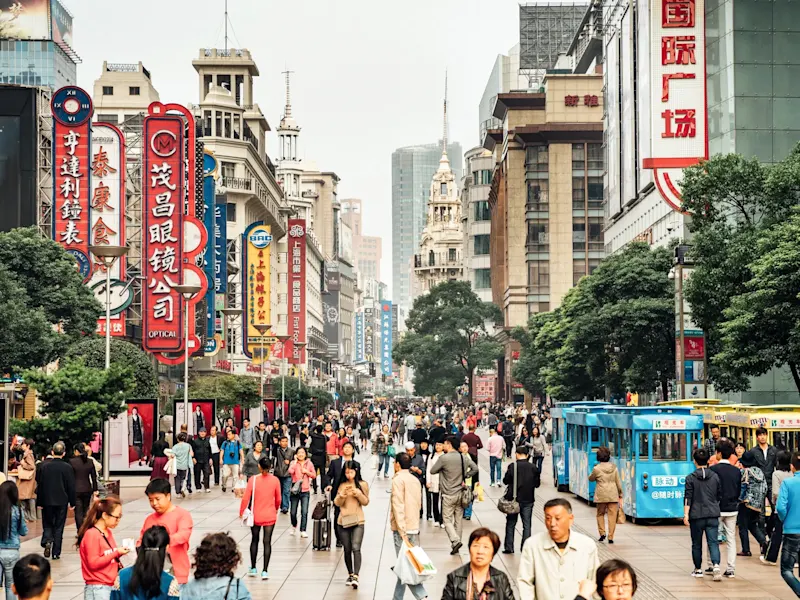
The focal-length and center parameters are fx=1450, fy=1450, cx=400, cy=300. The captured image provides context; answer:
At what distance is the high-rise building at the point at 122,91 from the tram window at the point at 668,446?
88.9 metres

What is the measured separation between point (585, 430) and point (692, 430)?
5.19 m

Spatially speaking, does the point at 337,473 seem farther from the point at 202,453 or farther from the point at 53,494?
the point at 202,453

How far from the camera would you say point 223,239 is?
78.5 meters

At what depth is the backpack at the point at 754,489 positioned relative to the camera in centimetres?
1942

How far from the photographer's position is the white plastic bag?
11.3m

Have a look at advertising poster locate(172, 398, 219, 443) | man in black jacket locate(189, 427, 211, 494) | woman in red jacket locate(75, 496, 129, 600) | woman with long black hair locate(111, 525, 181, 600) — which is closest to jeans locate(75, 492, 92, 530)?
man in black jacket locate(189, 427, 211, 494)

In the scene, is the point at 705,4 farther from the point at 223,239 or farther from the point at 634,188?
the point at 223,239

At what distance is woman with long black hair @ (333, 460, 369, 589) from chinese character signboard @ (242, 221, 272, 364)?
7248 centimetres

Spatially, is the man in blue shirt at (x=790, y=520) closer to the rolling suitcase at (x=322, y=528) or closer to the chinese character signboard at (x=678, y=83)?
the rolling suitcase at (x=322, y=528)

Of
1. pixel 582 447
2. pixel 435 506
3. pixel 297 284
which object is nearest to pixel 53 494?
pixel 435 506

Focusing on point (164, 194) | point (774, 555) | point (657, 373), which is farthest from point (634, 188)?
point (774, 555)

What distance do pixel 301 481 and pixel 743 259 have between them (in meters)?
19.8

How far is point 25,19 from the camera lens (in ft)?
454

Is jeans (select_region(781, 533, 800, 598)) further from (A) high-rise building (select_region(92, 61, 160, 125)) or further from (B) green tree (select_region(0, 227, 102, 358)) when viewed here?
(A) high-rise building (select_region(92, 61, 160, 125))
